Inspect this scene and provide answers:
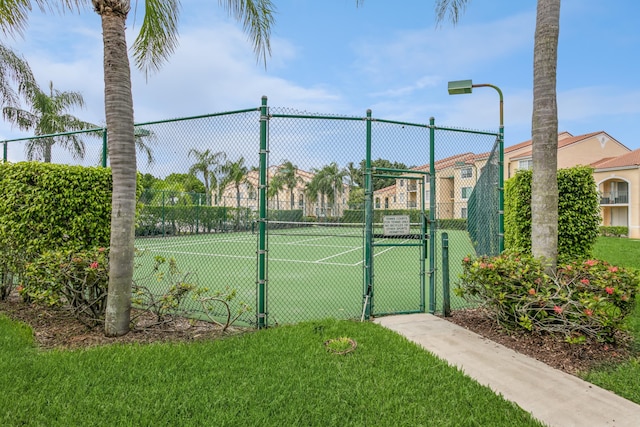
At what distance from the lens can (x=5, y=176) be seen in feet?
16.3

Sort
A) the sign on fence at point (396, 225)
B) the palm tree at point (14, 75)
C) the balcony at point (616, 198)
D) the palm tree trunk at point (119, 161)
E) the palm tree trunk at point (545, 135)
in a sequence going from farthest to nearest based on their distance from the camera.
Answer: the balcony at point (616, 198), the palm tree at point (14, 75), the sign on fence at point (396, 225), the palm tree trunk at point (545, 135), the palm tree trunk at point (119, 161)

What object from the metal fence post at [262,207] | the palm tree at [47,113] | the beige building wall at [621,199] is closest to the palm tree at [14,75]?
the palm tree at [47,113]

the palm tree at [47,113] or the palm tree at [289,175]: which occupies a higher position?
the palm tree at [47,113]

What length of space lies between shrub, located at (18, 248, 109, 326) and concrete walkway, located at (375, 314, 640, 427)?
3.44 meters

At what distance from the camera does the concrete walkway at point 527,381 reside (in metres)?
2.61

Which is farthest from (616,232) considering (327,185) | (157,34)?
(157,34)

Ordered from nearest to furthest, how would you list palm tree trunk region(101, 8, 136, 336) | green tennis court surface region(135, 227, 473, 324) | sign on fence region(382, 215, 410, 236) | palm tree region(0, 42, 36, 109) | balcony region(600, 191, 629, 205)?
1. palm tree trunk region(101, 8, 136, 336)
2. sign on fence region(382, 215, 410, 236)
3. green tennis court surface region(135, 227, 473, 324)
4. palm tree region(0, 42, 36, 109)
5. balcony region(600, 191, 629, 205)

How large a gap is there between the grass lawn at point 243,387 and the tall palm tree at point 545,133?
7.03 feet

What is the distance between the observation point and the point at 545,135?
4.33 meters

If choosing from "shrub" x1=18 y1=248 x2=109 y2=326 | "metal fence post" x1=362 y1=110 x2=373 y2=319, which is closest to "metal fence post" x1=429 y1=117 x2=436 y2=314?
"metal fence post" x1=362 y1=110 x2=373 y2=319

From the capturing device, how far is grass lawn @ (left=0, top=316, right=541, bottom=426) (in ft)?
8.14

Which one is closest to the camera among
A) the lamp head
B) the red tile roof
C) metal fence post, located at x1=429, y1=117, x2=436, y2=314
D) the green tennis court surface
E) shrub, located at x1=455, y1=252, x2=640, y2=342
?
shrub, located at x1=455, y1=252, x2=640, y2=342

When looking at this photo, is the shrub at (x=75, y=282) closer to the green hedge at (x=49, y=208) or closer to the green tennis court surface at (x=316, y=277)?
the green hedge at (x=49, y=208)

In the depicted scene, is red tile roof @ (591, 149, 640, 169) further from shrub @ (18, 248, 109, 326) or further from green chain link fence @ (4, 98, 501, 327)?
shrub @ (18, 248, 109, 326)
